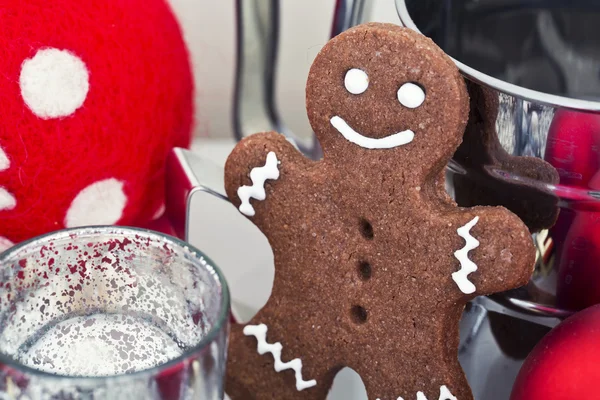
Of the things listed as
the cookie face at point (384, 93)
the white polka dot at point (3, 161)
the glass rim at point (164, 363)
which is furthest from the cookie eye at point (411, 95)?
the white polka dot at point (3, 161)

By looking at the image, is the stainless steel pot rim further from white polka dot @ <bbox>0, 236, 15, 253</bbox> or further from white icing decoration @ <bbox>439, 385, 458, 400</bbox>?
white polka dot @ <bbox>0, 236, 15, 253</bbox>

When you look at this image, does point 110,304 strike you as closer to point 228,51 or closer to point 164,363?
point 164,363

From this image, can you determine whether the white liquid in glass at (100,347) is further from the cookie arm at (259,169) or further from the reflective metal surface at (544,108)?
the reflective metal surface at (544,108)

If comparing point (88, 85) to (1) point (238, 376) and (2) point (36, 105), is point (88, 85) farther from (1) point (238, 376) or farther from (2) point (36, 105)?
(1) point (238, 376)

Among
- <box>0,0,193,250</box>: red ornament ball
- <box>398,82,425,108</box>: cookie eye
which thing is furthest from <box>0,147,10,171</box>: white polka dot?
<box>398,82,425,108</box>: cookie eye

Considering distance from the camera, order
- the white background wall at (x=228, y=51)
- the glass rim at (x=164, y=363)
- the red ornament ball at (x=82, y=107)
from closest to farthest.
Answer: the glass rim at (x=164, y=363) → the red ornament ball at (x=82, y=107) → the white background wall at (x=228, y=51)

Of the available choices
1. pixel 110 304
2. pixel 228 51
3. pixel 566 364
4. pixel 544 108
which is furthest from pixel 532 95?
pixel 228 51
